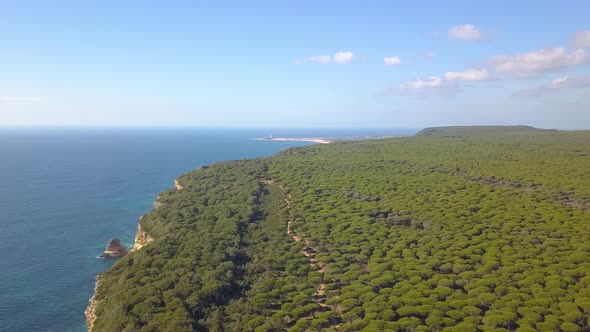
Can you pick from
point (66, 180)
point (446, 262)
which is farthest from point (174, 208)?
point (66, 180)

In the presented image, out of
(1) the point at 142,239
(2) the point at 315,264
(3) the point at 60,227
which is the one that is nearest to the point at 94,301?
(1) the point at 142,239

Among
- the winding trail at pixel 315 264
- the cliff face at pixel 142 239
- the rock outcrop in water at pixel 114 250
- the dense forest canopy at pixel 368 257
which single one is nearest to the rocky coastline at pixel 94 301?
the cliff face at pixel 142 239

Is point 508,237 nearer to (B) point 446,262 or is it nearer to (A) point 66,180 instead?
(B) point 446,262

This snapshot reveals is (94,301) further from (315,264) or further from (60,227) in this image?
(60,227)

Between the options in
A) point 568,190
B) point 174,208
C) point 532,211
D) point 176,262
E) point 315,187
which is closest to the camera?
point 176,262

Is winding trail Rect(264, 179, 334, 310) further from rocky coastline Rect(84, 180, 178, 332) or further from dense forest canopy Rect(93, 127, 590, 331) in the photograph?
rocky coastline Rect(84, 180, 178, 332)

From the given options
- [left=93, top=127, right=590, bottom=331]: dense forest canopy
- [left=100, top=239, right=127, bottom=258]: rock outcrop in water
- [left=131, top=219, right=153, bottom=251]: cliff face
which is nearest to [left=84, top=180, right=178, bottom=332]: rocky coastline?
[left=131, top=219, right=153, bottom=251]: cliff face
